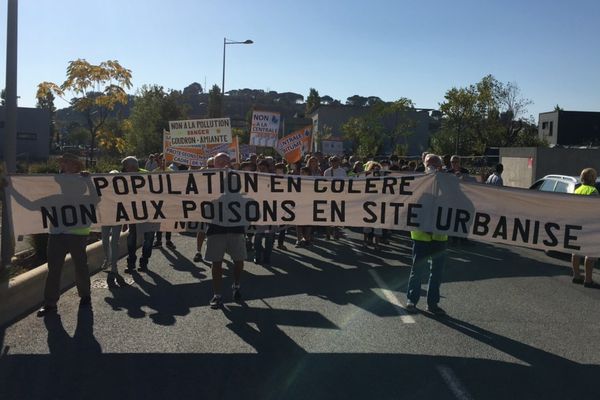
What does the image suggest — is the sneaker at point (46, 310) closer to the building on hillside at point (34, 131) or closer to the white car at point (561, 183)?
the white car at point (561, 183)

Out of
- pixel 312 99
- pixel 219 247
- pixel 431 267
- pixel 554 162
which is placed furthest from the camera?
pixel 312 99

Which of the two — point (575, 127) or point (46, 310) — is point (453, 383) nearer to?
point (46, 310)

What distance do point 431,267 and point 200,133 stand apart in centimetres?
1058

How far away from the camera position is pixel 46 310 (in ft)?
22.9

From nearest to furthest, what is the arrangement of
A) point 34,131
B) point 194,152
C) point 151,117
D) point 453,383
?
point 453,383 < point 194,152 < point 151,117 < point 34,131

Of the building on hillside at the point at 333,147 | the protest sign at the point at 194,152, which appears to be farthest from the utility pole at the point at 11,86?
the building on hillside at the point at 333,147

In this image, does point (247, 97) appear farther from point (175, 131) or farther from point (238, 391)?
point (238, 391)

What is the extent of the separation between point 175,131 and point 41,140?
52.5 meters

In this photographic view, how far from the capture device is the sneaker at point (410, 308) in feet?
23.8

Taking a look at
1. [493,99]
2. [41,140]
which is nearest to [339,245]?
[493,99]

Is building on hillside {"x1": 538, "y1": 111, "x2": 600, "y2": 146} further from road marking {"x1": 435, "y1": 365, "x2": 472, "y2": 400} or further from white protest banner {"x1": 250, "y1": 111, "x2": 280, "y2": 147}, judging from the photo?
road marking {"x1": 435, "y1": 365, "x2": 472, "y2": 400}

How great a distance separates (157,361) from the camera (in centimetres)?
551

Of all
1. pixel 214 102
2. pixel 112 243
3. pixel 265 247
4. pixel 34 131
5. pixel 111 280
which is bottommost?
pixel 111 280

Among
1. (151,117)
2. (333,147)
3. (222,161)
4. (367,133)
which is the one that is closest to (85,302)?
(222,161)
